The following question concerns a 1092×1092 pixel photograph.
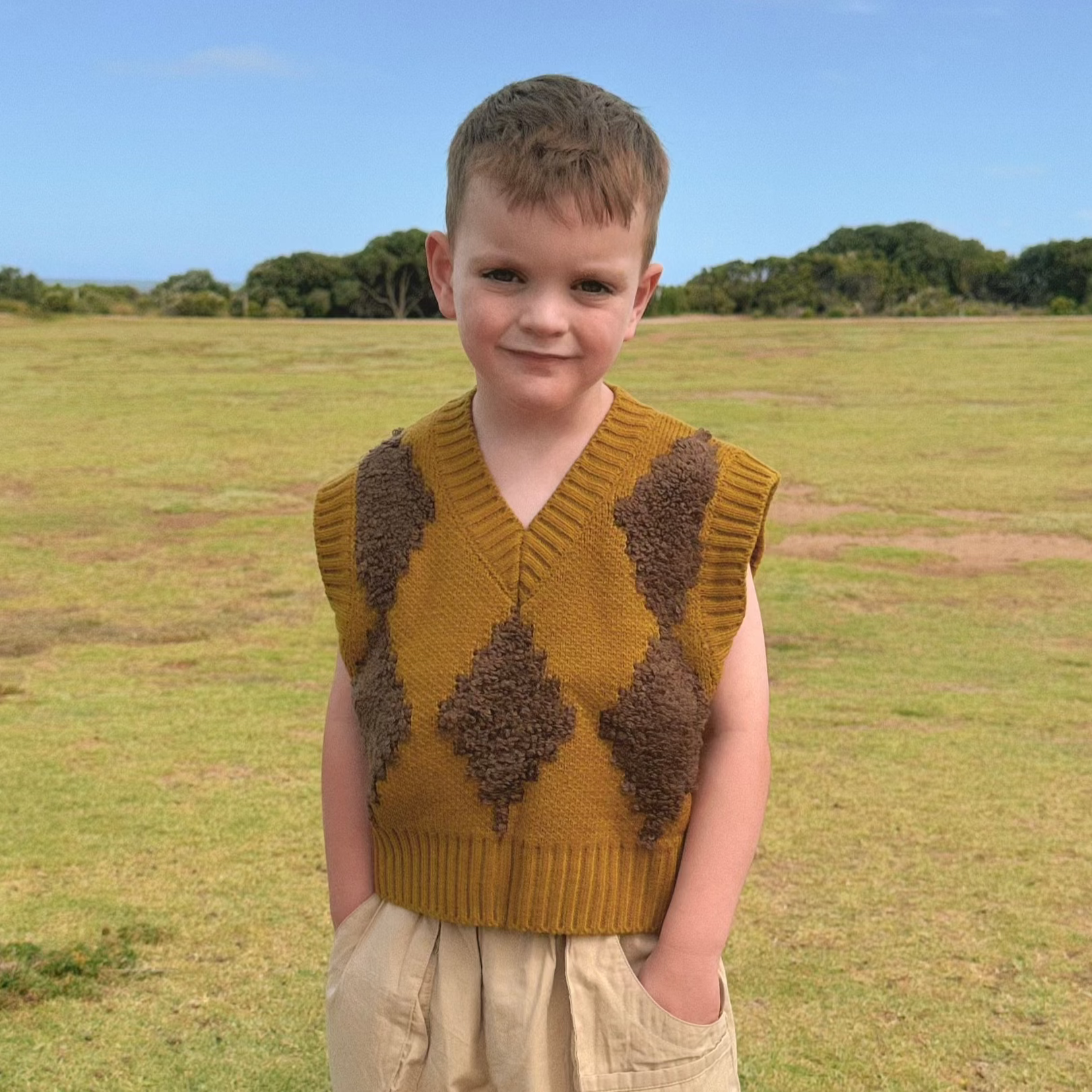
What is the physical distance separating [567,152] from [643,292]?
0.23m

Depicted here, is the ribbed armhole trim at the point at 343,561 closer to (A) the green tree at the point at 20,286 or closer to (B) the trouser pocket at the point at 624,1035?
(B) the trouser pocket at the point at 624,1035

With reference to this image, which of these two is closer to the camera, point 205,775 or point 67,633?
point 205,775

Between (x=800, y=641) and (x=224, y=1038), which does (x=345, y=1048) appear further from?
(x=800, y=641)

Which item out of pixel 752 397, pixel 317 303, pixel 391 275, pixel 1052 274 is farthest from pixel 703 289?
pixel 752 397

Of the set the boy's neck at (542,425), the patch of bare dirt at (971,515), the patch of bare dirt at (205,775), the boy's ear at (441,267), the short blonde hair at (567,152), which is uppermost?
the short blonde hair at (567,152)

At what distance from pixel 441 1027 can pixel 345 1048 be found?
0.41 feet

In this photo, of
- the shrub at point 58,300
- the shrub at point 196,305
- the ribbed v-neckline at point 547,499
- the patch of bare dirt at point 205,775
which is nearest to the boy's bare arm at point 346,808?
the ribbed v-neckline at point 547,499

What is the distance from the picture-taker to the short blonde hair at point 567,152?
1358 mm

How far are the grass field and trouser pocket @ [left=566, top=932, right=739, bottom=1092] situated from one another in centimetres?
117

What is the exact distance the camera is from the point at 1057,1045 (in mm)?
2617

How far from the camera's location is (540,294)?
4.60 feet

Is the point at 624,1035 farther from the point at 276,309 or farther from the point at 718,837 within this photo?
the point at 276,309

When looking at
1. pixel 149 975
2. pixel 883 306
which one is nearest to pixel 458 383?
pixel 149 975

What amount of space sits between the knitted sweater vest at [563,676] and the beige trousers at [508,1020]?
0.13 feet
